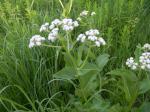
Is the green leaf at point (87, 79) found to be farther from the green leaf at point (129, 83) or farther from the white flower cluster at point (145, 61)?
the white flower cluster at point (145, 61)

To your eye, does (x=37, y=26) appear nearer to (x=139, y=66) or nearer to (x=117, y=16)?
(x=117, y=16)

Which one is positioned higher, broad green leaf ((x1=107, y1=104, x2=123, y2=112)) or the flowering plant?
the flowering plant

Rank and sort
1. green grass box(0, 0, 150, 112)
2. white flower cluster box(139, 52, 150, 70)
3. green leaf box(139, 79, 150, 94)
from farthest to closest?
green grass box(0, 0, 150, 112), green leaf box(139, 79, 150, 94), white flower cluster box(139, 52, 150, 70)

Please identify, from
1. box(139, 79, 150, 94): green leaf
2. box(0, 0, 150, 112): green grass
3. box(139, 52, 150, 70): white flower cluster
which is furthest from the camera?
box(0, 0, 150, 112): green grass

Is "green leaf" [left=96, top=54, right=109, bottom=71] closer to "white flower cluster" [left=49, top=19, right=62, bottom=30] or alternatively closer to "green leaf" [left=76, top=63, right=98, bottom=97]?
"green leaf" [left=76, top=63, right=98, bottom=97]

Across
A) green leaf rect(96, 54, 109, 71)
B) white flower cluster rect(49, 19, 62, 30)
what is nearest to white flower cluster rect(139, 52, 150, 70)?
green leaf rect(96, 54, 109, 71)

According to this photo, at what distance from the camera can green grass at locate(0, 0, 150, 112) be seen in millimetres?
1882

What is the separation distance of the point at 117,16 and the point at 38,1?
64cm

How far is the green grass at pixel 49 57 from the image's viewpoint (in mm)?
1882

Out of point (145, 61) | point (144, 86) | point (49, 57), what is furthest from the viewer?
point (49, 57)

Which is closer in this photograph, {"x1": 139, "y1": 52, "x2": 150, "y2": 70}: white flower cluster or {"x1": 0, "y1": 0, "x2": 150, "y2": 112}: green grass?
{"x1": 139, "y1": 52, "x2": 150, "y2": 70}: white flower cluster

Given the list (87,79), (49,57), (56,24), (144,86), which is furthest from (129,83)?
(49,57)

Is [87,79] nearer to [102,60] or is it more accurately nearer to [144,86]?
[102,60]

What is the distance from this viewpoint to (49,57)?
212 cm
